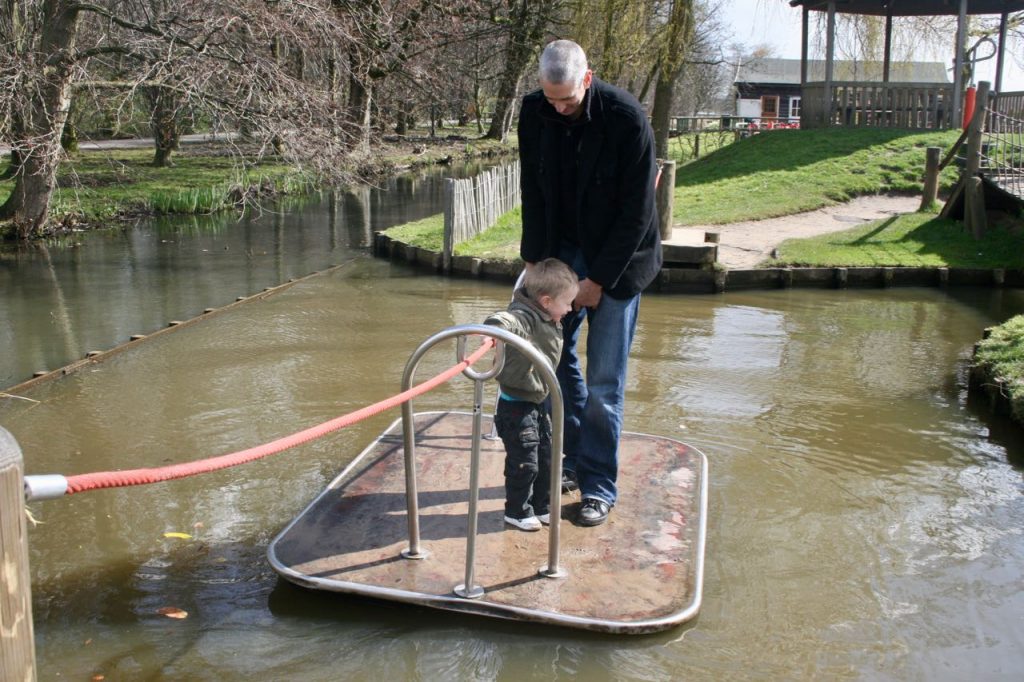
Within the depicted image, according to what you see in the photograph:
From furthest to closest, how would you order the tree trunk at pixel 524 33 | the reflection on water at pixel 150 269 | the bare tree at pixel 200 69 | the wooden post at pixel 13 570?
1. the tree trunk at pixel 524 33
2. the bare tree at pixel 200 69
3. the reflection on water at pixel 150 269
4. the wooden post at pixel 13 570

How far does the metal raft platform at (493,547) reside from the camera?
382 cm

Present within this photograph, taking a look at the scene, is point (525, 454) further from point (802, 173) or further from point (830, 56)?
point (830, 56)

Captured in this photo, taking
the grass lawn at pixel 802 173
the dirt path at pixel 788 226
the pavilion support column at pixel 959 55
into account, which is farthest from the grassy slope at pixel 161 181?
the pavilion support column at pixel 959 55

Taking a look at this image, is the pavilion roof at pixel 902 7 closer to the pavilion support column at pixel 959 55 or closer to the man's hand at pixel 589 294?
the pavilion support column at pixel 959 55

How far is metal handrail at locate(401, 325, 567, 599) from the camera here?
11.9 feet

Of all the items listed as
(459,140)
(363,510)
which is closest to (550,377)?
(363,510)

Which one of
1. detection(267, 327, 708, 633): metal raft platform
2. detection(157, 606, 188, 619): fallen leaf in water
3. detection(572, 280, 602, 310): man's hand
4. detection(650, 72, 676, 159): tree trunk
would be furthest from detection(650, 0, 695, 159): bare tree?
detection(157, 606, 188, 619): fallen leaf in water

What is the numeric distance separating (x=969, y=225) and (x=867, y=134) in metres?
8.79

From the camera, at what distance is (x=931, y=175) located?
49.5 feet

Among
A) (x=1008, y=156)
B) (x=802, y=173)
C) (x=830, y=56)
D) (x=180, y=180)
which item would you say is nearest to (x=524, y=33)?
(x=830, y=56)

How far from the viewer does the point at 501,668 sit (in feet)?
11.9

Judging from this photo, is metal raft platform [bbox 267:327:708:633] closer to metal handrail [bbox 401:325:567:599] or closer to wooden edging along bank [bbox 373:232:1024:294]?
metal handrail [bbox 401:325:567:599]

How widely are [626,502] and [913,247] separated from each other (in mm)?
9717

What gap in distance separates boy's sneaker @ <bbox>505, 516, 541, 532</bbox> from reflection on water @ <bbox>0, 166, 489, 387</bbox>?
4.95 m
